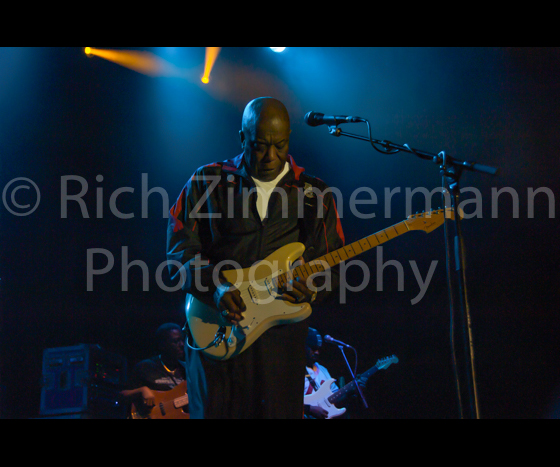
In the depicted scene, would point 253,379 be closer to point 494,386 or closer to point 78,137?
point 494,386

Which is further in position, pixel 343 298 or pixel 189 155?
pixel 189 155

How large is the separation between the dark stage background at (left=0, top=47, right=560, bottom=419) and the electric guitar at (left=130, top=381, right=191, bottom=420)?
1.79 ft

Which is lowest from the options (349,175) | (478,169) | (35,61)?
(478,169)

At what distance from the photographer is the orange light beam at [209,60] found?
5.17m

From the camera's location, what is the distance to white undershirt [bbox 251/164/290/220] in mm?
2656

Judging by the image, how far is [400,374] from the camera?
4.55 m

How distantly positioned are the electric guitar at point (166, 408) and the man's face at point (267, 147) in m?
2.79

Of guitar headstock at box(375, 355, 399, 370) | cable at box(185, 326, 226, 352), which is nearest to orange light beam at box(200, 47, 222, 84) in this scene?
guitar headstock at box(375, 355, 399, 370)

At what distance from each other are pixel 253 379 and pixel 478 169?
57.3 inches

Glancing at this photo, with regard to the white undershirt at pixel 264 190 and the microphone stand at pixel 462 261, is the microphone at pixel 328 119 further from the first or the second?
the microphone stand at pixel 462 261

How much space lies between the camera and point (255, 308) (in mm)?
2469

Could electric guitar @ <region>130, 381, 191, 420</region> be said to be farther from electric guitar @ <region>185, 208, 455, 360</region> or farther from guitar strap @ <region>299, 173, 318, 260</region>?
guitar strap @ <region>299, 173, 318, 260</region>

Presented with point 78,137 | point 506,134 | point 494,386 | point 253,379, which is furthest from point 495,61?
point 78,137

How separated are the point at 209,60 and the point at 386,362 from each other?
3609 mm
